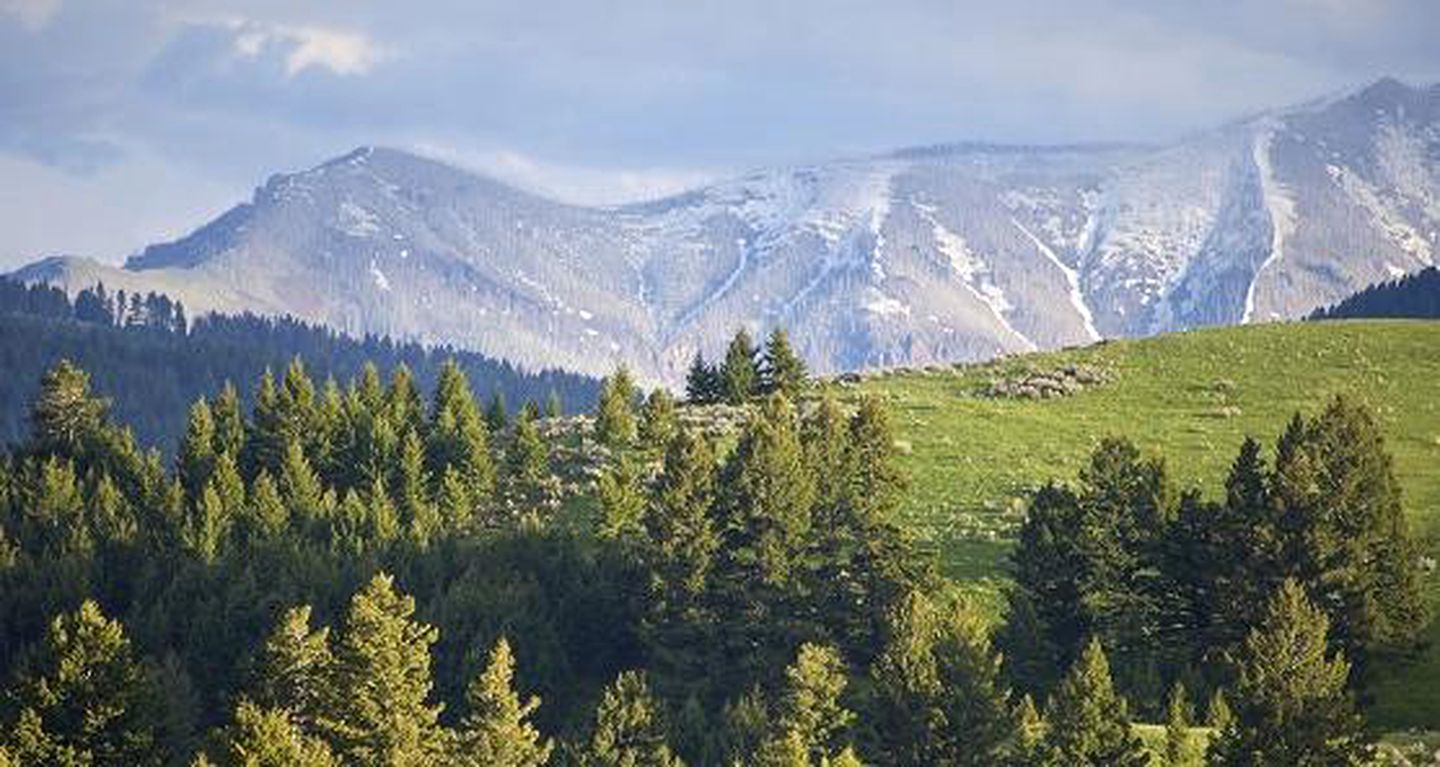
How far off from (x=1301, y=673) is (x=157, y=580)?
204 feet

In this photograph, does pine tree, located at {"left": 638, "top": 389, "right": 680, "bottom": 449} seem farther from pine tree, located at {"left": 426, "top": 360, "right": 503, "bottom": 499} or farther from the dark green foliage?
the dark green foliage

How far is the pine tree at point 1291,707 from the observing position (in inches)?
2088

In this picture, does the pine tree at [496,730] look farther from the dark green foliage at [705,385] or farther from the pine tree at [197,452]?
the pine tree at [197,452]

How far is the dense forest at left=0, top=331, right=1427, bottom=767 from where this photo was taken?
182ft

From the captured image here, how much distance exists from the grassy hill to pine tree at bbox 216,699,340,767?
36.6 metres

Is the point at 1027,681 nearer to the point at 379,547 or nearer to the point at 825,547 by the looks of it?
the point at 825,547

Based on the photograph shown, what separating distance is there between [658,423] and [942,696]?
38.1 meters

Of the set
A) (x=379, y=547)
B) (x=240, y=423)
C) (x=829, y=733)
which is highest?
(x=240, y=423)

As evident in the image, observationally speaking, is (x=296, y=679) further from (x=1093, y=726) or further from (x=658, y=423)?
(x=658, y=423)

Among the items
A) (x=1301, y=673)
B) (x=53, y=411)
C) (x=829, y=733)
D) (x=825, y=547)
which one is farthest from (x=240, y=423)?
(x=1301, y=673)

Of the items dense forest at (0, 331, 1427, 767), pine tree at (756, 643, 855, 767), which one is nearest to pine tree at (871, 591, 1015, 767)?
dense forest at (0, 331, 1427, 767)

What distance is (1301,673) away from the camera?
55250 mm

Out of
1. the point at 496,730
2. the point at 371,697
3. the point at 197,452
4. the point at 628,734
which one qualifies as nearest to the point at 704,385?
the point at 197,452

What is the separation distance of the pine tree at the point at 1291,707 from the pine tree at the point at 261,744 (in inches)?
1105
